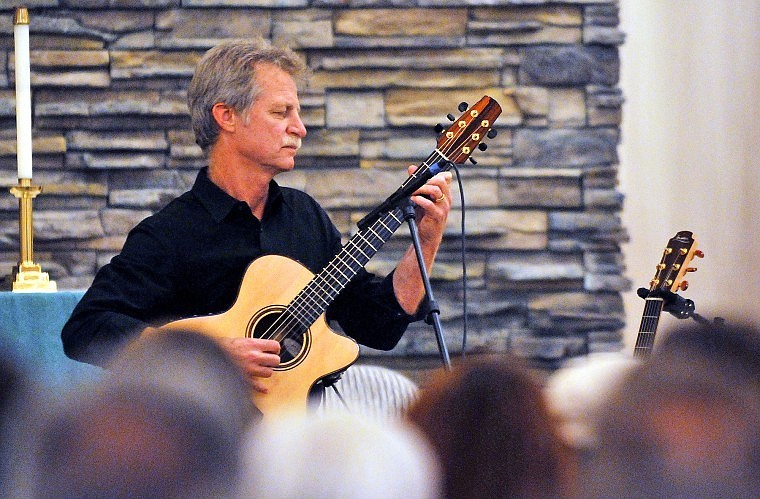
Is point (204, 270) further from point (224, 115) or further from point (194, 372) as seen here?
point (194, 372)

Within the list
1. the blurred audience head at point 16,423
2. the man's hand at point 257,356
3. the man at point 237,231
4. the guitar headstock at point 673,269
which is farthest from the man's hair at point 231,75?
the blurred audience head at point 16,423

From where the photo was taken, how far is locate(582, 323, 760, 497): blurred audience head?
0.75 metres

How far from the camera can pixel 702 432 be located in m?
0.76

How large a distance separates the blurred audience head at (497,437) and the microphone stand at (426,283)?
124cm

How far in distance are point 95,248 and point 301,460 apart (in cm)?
274

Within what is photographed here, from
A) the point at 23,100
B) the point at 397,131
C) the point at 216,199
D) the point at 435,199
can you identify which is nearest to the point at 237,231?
the point at 216,199

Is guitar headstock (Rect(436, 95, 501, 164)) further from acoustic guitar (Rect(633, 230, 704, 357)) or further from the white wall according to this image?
the white wall

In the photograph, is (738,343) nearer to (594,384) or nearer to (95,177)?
(594,384)

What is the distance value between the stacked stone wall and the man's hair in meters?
0.76

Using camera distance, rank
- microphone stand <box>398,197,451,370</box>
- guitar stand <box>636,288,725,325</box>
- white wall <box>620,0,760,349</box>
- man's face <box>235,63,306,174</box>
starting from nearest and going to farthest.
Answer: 1. microphone stand <box>398,197,451,370</box>
2. man's face <box>235,63,306,174</box>
3. guitar stand <box>636,288,725,325</box>
4. white wall <box>620,0,760,349</box>

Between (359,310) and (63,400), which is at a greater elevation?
(63,400)

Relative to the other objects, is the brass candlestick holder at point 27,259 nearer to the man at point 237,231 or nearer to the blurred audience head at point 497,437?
the man at point 237,231

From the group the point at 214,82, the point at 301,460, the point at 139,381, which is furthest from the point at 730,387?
the point at 214,82

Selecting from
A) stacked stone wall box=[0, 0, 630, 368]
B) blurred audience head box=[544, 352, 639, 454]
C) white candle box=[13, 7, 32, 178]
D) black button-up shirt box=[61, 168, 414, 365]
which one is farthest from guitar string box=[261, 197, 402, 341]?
blurred audience head box=[544, 352, 639, 454]
